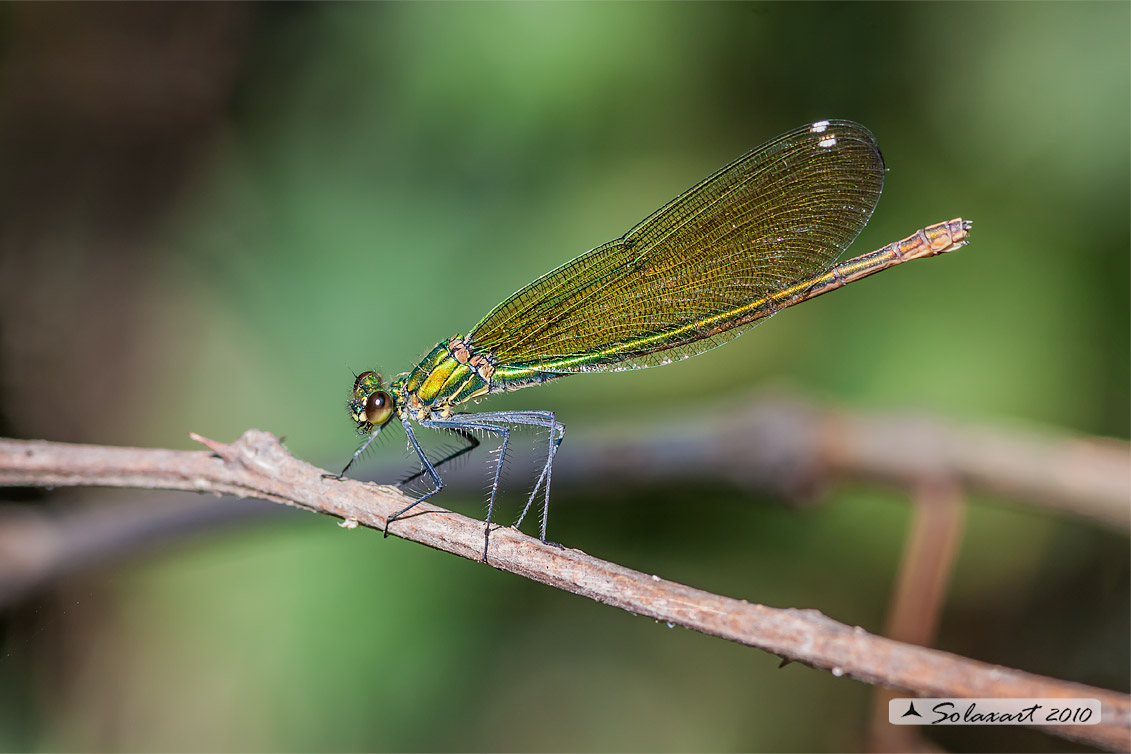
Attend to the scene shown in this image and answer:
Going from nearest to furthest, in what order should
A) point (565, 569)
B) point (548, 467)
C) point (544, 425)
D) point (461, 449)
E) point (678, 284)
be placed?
1. point (565, 569)
2. point (548, 467)
3. point (544, 425)
4. point (461, 449)
5. point (678, 284)

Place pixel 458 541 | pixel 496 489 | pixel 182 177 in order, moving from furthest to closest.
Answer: pixel 182 177
pixel 496 489
pixel 458 541

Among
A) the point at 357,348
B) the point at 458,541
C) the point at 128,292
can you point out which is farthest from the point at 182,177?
the point at 458,541

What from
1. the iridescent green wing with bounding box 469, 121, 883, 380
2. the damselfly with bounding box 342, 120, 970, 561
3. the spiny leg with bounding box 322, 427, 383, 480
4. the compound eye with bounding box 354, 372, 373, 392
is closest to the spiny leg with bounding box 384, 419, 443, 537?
the damselfly with bounding box 342, 120, 970, 561

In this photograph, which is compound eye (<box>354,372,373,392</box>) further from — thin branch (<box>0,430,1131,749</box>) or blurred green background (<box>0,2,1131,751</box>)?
thin branch (<box>0,430,1131,749</box>)

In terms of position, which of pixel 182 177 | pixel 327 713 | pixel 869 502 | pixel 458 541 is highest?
pixel 182 177

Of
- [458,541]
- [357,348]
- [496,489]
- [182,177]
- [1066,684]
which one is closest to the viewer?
[1066,684]

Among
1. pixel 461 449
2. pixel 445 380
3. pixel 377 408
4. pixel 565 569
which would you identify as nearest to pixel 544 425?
pixel 461 449

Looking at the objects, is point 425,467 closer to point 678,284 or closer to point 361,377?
point 361,377

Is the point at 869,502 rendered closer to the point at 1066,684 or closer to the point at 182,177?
the point at 1066,684
